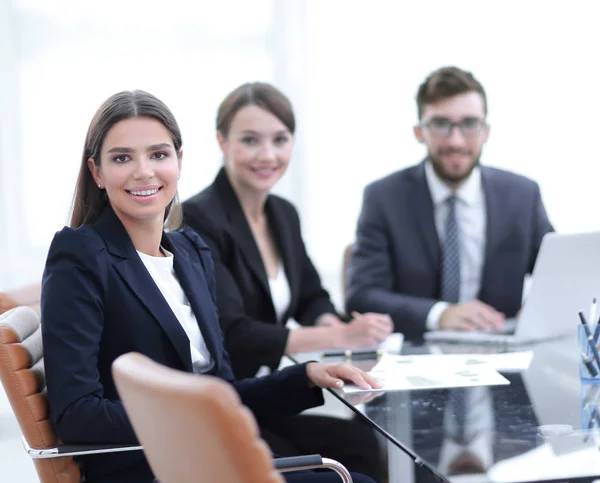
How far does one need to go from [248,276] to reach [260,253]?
88 mm

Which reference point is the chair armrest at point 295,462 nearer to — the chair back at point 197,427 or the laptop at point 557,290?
the chair back at point 197,427

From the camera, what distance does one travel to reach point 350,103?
4.86 meters

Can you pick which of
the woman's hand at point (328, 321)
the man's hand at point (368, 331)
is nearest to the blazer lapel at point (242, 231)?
the woman's hand at point (328, 321)

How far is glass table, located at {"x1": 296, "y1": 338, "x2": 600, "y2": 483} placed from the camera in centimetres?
123

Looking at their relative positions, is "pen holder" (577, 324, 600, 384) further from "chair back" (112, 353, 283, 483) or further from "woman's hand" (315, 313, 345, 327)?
"chair back" (112, 353, 283, 483)

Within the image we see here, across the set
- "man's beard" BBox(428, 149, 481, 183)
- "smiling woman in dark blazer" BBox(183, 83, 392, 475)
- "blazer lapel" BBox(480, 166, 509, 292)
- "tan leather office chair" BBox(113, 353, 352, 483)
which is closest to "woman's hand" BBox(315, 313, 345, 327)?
"smiling woman in dark blazer" BBox(183, 83, 392, 475)

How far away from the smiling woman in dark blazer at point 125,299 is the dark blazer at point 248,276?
399mm

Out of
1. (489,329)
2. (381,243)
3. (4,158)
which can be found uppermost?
(4,158)

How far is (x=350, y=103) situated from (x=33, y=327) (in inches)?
129

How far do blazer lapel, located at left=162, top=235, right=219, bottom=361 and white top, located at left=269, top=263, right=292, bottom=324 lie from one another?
0.70 metres

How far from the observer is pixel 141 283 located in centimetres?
180

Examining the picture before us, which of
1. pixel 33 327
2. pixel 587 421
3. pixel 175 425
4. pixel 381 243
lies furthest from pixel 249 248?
pixel 175 425

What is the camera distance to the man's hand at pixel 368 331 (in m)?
2.34

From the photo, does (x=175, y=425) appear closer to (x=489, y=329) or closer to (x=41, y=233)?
(x=489, y=329)
